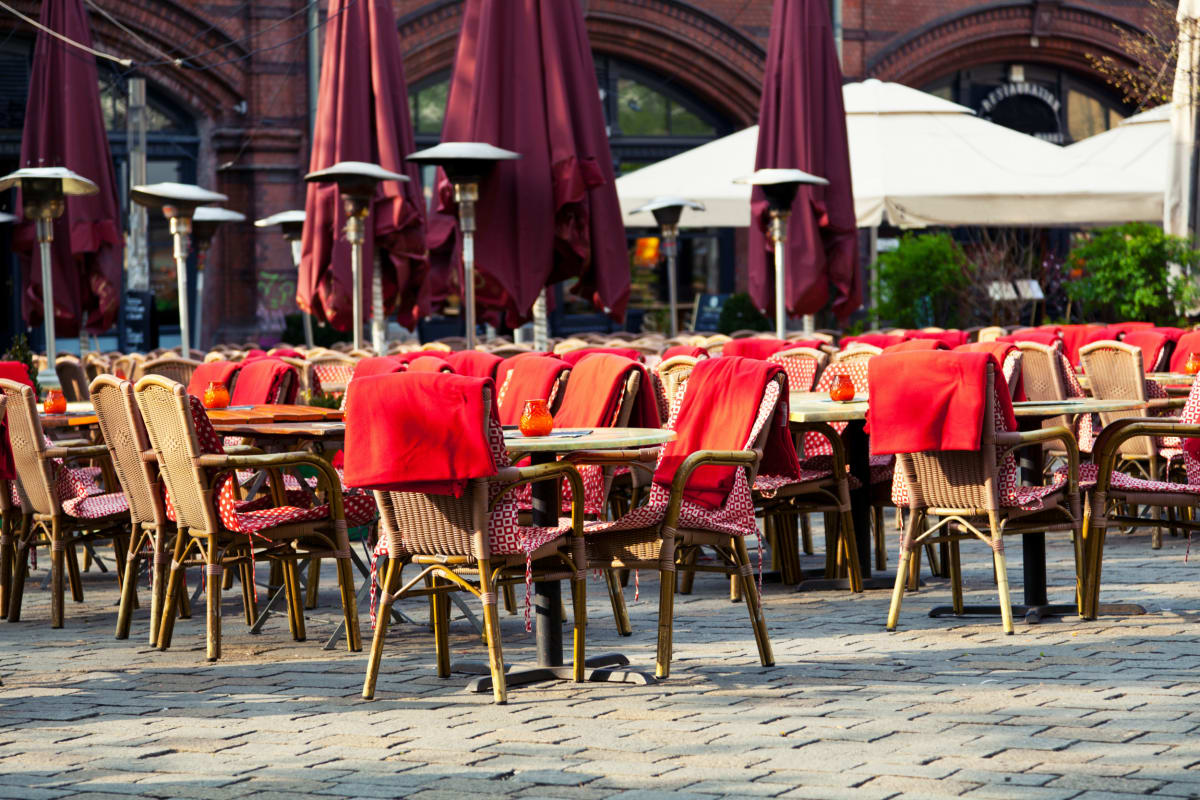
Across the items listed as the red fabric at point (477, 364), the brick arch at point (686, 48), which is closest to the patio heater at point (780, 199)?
the red fabric at point (477, 364)

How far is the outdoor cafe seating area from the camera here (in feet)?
18.1

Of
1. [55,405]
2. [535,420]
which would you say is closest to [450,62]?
[55,405]

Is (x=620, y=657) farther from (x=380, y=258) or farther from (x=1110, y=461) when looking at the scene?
(x=380, y=258)

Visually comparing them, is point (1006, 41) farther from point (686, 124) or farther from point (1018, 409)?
point (1018, 409)

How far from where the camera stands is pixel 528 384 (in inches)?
297

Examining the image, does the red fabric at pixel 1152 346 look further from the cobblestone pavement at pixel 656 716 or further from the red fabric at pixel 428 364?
the red fabric at pixel 428 364

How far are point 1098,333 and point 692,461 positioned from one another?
6171 mm

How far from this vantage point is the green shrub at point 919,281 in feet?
48.8

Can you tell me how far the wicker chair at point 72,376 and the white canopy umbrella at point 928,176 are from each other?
520 centimetres

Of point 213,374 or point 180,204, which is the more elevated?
point 180,204

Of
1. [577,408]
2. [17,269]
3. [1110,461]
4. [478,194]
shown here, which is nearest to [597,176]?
[478,194]

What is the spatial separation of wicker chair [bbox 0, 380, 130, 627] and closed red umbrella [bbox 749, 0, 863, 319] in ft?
20.8

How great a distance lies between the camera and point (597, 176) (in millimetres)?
11195

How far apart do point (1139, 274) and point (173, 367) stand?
282 inches
